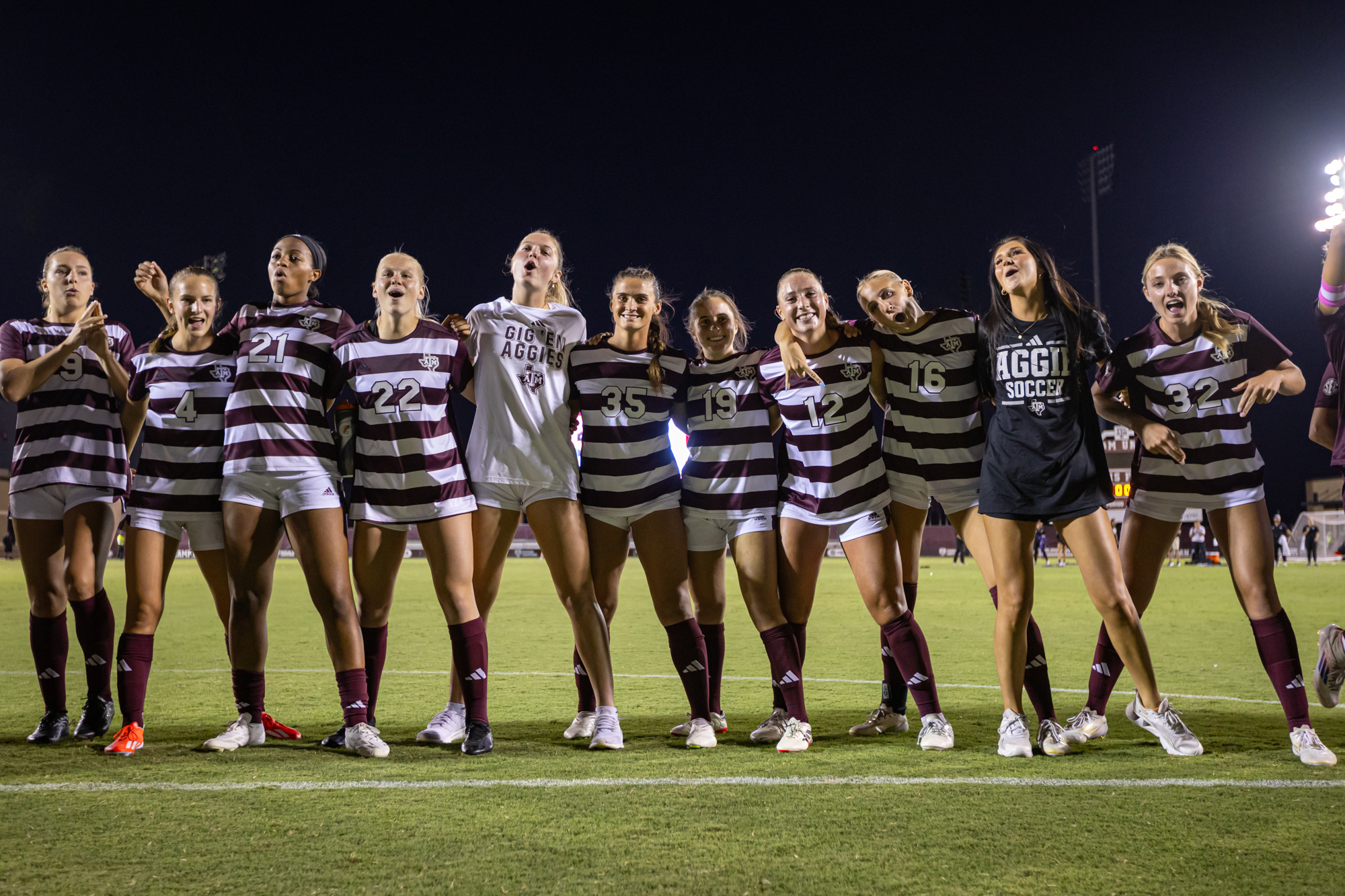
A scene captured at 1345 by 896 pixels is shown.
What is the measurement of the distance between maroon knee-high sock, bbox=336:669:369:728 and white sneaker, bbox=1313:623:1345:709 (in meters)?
4.54

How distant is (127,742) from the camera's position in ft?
13.4

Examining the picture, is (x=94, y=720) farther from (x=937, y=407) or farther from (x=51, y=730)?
Result: (x=937, y=407)

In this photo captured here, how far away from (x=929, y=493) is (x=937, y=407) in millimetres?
436

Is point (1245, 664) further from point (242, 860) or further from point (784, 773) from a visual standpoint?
point (242, 860)

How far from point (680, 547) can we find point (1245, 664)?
5361 mm

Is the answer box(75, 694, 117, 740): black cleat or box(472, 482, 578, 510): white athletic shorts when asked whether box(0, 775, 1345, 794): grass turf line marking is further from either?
box(472, 482, 578, 510): white athletic shorts

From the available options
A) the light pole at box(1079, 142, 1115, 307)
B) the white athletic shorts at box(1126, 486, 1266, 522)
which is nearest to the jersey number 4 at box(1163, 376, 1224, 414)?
the white athletic shorts at box(1126, 486, 1266, 522)

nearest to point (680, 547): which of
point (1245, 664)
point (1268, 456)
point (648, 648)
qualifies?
point (648, 648)

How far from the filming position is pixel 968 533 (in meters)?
4.46

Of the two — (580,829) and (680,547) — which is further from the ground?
(680,547)

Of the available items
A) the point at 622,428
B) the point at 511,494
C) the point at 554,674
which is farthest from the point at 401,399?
the point at 554,674

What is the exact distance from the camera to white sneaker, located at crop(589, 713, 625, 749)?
4.17 m

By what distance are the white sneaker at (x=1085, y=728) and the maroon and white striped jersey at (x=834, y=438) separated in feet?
4.49

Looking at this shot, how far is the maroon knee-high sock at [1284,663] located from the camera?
390cm
